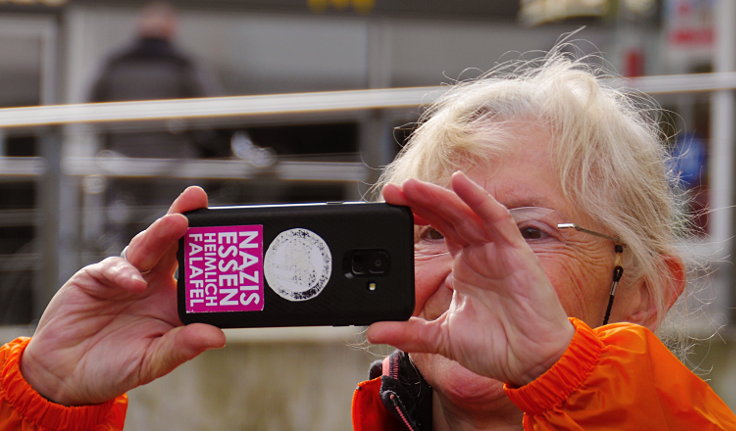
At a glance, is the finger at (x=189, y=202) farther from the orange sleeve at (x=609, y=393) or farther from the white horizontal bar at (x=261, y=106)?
the white horizontal bar at (x=261, y=106)

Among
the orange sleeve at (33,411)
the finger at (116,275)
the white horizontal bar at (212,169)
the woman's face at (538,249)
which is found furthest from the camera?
the white horizontal bar at (212,169)

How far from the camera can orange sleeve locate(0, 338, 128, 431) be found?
1.88 metres

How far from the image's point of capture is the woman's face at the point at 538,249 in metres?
2.12

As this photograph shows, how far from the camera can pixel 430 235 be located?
7.30 feet

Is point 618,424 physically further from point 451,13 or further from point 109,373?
point 451,13

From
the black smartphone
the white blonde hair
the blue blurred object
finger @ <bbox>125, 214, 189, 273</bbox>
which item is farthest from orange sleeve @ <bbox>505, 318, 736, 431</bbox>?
the blue blurred object

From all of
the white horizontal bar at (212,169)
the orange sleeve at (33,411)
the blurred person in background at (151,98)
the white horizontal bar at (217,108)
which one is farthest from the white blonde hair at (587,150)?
the blurred person in background at (151,98)

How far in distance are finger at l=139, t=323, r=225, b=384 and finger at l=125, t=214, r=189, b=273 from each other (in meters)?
0.13

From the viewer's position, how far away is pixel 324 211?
1746mm

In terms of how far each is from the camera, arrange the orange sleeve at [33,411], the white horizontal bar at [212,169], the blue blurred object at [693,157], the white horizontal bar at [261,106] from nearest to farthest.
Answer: the orange sleeve at [33,411] → the white horizontal bar at [261,106] → the blue blurred object at [693,157] → the white horizontal bar at [212,169]

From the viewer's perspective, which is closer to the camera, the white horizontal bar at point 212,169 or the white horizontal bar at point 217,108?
the white horizontal bar at point 217,108

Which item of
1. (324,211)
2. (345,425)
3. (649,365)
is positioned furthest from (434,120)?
(345,425)

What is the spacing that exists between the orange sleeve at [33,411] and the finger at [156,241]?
Answer: 0.29 metres

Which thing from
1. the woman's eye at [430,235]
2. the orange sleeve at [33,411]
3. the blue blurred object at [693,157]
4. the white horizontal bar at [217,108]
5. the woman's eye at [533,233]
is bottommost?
the orange sleeve at [33,411]
